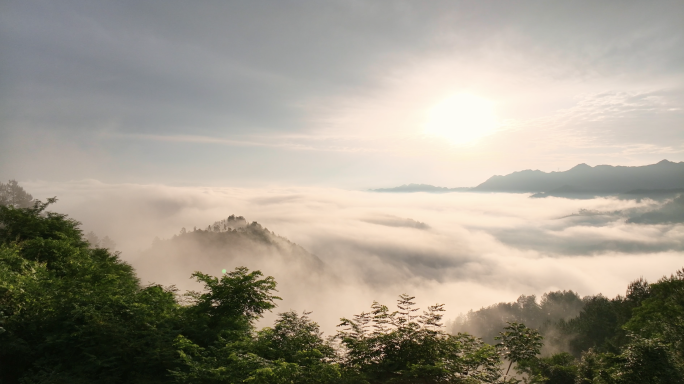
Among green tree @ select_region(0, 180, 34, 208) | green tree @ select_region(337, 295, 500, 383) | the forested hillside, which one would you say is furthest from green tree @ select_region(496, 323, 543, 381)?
green tree @ select_region(0, 180, 34, 208)

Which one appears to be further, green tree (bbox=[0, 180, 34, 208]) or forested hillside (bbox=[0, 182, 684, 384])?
green tree (bbox=[0, 180, 34, 208])

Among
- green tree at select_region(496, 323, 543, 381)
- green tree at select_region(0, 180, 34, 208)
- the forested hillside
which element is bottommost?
green tree at select_region(496, 323, 543, 381)

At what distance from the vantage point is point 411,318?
45.7 ft

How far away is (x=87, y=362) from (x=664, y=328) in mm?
34172

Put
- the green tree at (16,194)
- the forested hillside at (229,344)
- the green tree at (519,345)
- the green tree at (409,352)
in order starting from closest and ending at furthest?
the forested hillside at (229,344), the green tree at (409,352), the green tree at (519,345), the green tree at (16,194)

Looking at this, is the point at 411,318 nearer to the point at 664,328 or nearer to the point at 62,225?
the point at 664,328

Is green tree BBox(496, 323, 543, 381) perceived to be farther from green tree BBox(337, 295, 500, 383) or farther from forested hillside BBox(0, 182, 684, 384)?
green tree BBox(337, 295, 500, 383)

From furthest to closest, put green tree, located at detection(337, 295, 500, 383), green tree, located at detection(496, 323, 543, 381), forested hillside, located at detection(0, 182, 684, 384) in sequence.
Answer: green tree, located at detection(496, 323, 543, 381)
green tree, located at detection(337, 295, 500, 383)
forested hillside, located at detection(0, 182, 684, 384)

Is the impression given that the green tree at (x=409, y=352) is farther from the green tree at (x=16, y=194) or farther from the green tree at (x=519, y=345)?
the green tree at (x=16, y=194)

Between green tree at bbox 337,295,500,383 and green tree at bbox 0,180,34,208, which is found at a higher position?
green tree at bbox 0,180,34,208

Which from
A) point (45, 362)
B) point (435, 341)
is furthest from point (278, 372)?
point (45, 362)

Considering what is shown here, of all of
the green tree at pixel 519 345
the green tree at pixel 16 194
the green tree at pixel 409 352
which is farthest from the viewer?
the green tree at pixel 16 194

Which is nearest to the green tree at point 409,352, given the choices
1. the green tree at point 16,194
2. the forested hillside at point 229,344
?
the forested hillside at point 229,344

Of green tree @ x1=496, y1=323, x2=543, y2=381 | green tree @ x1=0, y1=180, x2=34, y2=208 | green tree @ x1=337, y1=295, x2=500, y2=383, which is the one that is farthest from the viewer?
green tree @ x1=0, y1=180, x2=34, y2=208
